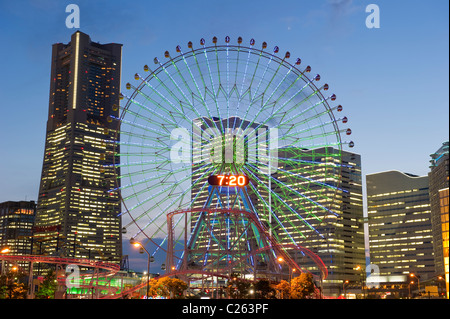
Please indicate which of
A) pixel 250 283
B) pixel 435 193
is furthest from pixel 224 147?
pixel 435 193

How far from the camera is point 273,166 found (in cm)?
6019

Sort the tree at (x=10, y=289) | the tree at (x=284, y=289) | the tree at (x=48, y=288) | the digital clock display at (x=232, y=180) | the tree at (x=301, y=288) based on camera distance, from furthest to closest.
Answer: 1. the tree at (x=48, y=288)
2. the tree at (x=10, y=289)
3. the tree at (x=284, y=289)
4. the tree at (x=301, y=288)
5. the digital clock display at (x=232, y=180)

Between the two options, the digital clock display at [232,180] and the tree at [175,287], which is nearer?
the digital clock display at [232,180]

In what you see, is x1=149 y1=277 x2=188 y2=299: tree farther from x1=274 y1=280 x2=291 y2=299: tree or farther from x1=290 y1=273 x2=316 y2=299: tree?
x1=290 y1=273 x2=316 y2=299: tree

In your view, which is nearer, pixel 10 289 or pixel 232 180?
pixel 232 180

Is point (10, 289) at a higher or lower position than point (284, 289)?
higher

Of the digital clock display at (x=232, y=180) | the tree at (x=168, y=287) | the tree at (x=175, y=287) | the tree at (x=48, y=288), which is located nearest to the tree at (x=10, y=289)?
the tree at (x=168, y=287)

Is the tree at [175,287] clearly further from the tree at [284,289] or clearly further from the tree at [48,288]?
the tree at [48,288]

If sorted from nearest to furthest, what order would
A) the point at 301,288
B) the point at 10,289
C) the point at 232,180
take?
the point at 232,180
the point at 301,288
the point at 10,289

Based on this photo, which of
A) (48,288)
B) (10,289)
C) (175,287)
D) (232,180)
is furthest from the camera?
(48,288)

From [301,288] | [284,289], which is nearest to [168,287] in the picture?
[284,289]

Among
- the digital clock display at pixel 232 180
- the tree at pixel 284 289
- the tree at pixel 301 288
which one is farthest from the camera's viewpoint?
the tree at pixel 284 289

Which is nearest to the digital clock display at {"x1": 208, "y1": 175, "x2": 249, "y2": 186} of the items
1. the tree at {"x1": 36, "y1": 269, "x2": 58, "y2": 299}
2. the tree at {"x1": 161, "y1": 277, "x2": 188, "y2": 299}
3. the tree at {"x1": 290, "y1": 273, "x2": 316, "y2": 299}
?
the tree at {"x1": 290, "y1": 273, "x2": 316, "y2": 299}

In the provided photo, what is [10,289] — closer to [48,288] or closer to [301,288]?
[301,288]
